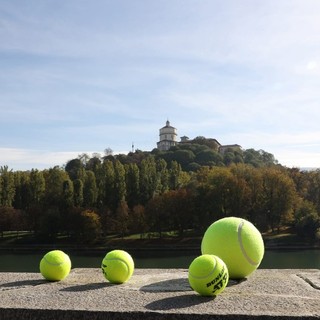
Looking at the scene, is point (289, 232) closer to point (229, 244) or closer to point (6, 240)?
point (6, 240)

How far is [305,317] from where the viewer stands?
5922mm

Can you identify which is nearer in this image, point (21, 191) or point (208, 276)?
point (208, 276)

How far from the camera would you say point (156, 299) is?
6902 millimetres

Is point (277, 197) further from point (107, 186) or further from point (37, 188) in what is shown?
point (37, 188)

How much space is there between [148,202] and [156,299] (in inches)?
1601

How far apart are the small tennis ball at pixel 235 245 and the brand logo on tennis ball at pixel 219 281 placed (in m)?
1.03

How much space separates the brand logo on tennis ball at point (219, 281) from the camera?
6773 millimetres

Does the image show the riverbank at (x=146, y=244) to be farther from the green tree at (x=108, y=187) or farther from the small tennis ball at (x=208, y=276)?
the small tennis ball at (x=208, y=276)


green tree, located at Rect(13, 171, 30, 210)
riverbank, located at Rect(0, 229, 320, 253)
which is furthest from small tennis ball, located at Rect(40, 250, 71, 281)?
green tree, located at Rect(13, 171, 30, 210)

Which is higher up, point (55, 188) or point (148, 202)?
point (55, 188)

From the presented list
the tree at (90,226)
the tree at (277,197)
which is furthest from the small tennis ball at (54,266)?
the tree at (277,197)

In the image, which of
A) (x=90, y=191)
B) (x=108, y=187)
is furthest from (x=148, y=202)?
(x=90, y=191)

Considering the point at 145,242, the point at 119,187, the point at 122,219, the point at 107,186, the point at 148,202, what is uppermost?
the point at 107,186

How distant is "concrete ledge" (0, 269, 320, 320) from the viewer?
243 inches
